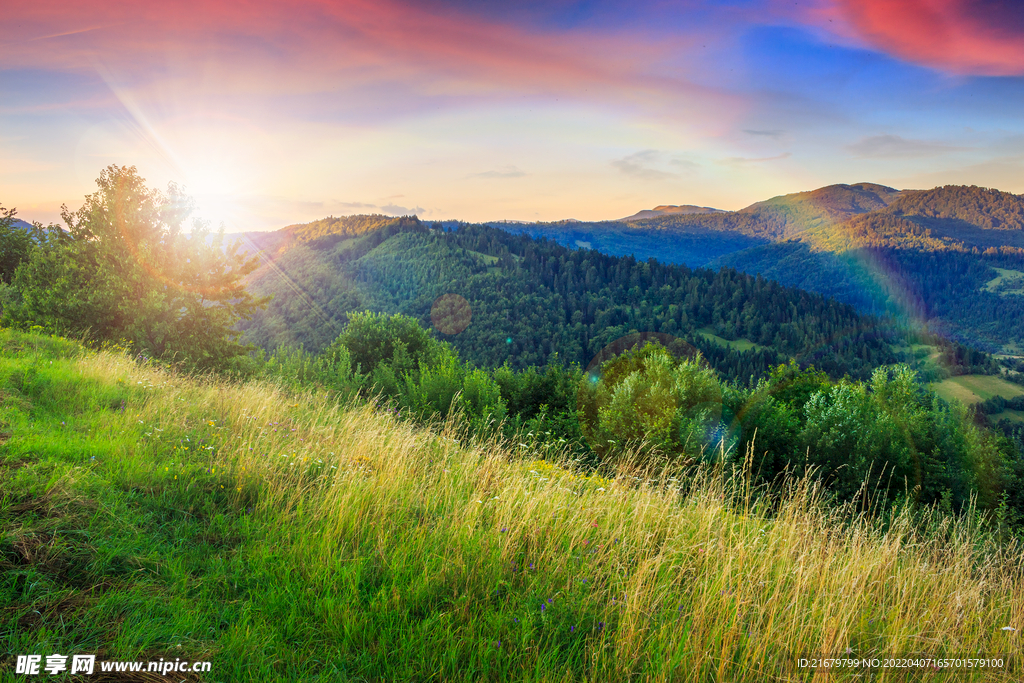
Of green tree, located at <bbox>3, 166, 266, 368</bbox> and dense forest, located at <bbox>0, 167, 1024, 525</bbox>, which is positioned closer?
dense forest, located at <bbox>0, 167, 1024, 525</bbox>

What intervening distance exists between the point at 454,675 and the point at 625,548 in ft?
5.10

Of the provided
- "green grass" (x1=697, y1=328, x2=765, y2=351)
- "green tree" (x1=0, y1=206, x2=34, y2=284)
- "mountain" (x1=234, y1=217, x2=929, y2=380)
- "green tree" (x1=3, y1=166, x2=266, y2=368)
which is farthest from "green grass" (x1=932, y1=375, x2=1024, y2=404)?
"green tree" (x1=0, y1=206, x2=34, y2=284)

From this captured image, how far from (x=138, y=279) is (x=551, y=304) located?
107792 mm

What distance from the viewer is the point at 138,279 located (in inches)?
619

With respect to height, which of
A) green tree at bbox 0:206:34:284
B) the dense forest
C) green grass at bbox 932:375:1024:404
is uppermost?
green tree at bbox 0:206:34:284

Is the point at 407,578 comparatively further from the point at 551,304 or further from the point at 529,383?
the point at 551,304

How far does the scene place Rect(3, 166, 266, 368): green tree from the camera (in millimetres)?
14424

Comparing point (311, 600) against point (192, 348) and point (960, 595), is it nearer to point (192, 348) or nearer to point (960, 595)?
point (960, 595)

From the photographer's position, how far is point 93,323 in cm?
1477

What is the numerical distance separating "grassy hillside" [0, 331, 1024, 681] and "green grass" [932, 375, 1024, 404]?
108540 mm

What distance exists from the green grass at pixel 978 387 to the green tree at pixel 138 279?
356 ft

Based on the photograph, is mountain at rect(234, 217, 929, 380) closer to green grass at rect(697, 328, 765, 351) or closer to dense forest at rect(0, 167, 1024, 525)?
green grass at rect(697, 328, 765, 351)

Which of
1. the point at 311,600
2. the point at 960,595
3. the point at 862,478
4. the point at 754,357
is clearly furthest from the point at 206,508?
the point at 754,357

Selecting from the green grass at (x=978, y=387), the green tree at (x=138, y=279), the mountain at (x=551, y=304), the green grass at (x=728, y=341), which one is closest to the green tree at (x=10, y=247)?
the green tree at (x=138, y=279)
